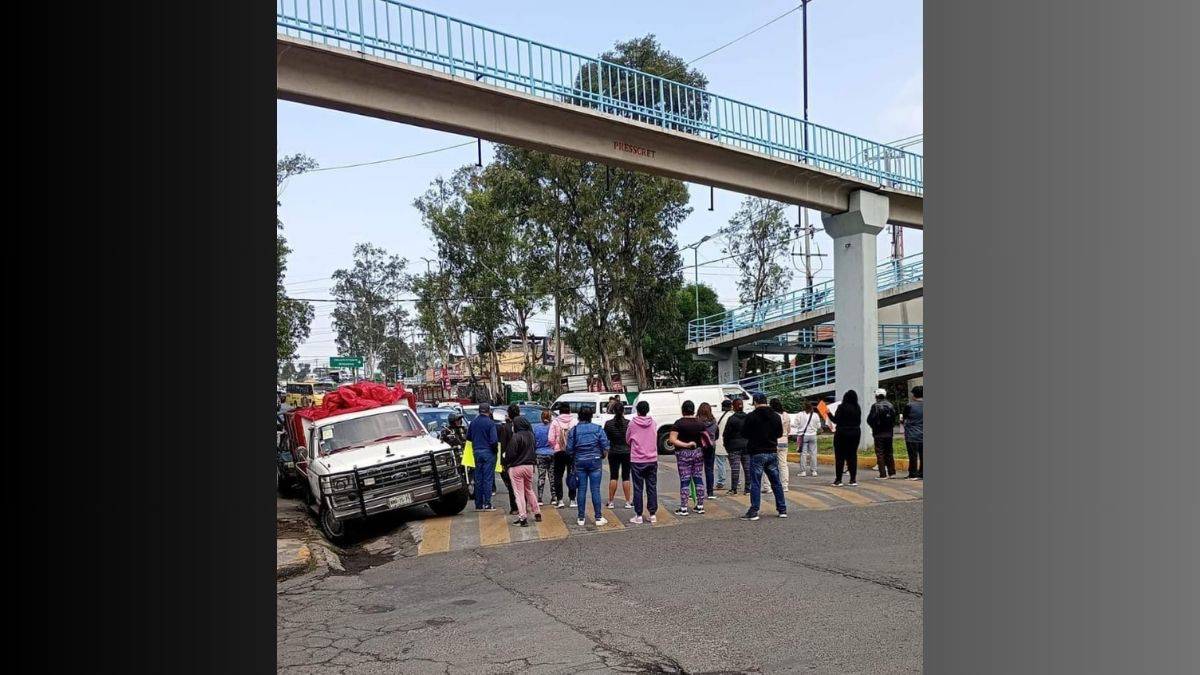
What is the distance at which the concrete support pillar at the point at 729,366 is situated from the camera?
4253cm

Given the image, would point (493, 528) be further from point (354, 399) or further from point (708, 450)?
point (354, 399)

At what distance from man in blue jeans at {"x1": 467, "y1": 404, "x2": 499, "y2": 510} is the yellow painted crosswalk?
0.27m

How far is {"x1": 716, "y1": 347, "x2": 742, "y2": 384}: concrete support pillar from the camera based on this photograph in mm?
42531

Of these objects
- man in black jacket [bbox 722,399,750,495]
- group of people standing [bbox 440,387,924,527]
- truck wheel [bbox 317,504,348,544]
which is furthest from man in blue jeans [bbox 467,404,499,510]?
man in black jacket [bbox 722,399,750,495]

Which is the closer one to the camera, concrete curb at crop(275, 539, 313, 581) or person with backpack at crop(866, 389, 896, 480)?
concrete curb at crop(275, 539, 313, 581)

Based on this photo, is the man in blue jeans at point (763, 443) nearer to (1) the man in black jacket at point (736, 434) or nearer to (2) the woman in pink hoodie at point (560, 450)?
(1) the man in black jacket at point (736, 434)

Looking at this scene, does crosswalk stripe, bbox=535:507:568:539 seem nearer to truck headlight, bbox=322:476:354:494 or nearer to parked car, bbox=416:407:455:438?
truck headlight, bbox=322:476:354:494

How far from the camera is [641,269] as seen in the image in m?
40.1

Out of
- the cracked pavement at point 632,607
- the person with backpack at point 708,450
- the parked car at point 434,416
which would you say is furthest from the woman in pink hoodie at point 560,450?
the parked car at point 434,416
